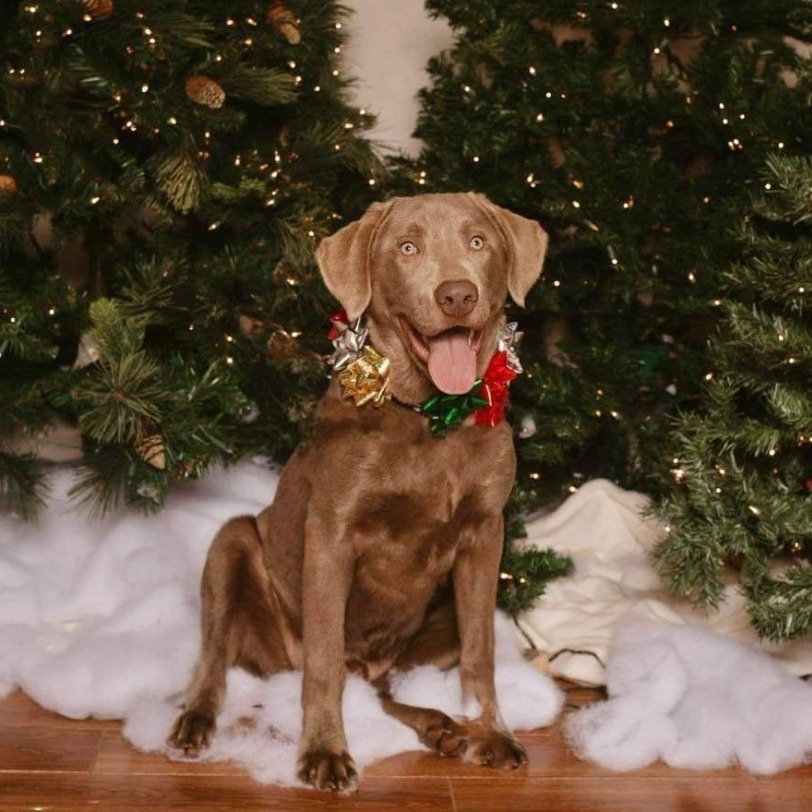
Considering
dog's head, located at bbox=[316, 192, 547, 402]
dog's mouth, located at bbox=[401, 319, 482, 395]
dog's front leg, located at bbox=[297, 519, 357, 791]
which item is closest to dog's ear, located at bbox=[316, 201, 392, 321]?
dog's head, located at bbox=[316, 192, 547, 402]

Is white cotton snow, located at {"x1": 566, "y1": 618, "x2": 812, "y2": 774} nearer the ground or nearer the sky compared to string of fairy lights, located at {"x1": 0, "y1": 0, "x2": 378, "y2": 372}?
nearer the ground

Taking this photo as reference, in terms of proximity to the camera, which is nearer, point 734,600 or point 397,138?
point 734,600

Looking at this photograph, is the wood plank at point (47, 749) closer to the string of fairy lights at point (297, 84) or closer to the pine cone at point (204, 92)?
the string of fairy lights at point (297, 84)

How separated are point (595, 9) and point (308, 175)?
981mm

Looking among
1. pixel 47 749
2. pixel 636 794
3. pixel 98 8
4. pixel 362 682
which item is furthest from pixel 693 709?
pixel 98 8

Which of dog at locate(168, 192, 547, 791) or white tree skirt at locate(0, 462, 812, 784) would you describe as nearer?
dog at locate(168, 192, 547, 791)

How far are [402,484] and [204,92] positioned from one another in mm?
1269

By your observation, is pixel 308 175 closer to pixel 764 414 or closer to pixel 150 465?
pixel 150 465

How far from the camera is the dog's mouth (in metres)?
2.90

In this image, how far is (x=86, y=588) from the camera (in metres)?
3.74

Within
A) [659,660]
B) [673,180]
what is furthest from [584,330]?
[659,660]

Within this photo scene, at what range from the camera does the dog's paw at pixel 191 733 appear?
9.61 feet

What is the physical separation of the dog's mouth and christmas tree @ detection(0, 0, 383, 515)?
0.77 m

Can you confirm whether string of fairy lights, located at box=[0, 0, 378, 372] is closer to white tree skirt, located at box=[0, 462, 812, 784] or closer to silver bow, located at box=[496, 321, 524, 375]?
white tree skirt, located at box=[0, 462, 812, 784]
